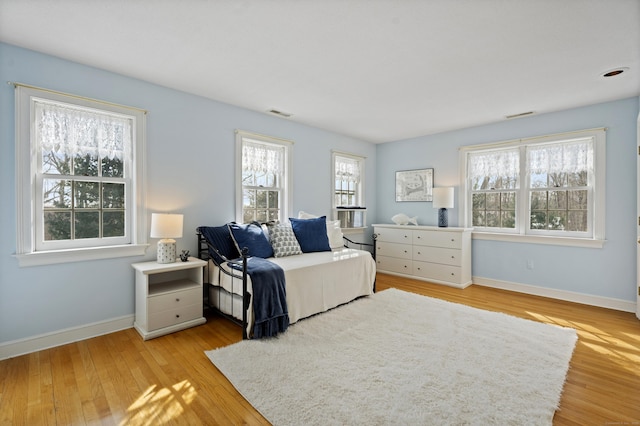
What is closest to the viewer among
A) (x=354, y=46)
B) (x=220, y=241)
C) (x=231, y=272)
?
(x=354, y=46)

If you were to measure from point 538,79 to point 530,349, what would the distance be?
261cm

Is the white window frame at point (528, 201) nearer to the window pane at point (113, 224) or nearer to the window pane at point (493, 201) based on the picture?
the window pane at point (493, 201)

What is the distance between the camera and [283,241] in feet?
11.9

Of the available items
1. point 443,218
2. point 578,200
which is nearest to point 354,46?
point 443,218

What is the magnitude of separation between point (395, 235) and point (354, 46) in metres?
3.49

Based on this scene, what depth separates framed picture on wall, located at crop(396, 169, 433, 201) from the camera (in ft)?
17.5

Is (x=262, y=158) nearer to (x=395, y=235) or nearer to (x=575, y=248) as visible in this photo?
(x=395, y=235)

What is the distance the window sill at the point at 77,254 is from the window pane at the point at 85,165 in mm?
732

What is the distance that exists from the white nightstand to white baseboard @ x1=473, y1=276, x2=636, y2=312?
4.19m

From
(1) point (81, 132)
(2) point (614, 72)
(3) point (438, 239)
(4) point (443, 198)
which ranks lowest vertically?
(3) point (438, 239)

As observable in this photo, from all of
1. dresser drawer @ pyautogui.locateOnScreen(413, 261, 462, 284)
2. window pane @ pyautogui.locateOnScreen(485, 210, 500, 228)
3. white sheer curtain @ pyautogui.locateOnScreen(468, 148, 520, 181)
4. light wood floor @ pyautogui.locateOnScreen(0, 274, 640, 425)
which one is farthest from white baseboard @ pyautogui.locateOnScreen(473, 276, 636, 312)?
white sheer curtain @ pyautogui.locateOnScreen(468, 148, 520, 181)

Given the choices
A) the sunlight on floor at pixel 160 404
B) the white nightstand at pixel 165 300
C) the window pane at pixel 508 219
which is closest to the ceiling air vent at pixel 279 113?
the white nightstand at pixel 165 300

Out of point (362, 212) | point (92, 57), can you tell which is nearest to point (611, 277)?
point (362, 212)

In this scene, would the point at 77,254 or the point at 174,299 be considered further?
the point at 174,299
